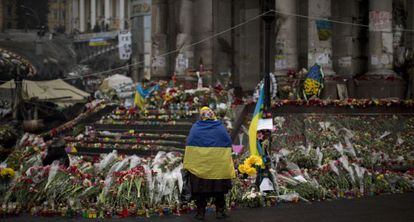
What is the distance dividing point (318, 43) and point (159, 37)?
8925 millimetres

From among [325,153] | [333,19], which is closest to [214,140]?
[325,153]

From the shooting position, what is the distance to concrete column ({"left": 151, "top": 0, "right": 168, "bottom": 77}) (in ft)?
84.3

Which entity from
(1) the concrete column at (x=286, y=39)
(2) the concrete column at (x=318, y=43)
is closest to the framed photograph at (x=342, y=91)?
(2) the concrete column at (x=318, y=43)

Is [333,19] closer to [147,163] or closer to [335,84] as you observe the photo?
[335,84]

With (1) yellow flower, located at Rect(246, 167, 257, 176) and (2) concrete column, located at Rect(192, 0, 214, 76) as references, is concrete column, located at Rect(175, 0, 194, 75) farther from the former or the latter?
(1) yellow flower, located at Rect(246, 167, 257, 176)

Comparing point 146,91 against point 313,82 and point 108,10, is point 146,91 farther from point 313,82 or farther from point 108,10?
point 108,10

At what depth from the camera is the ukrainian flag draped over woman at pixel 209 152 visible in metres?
9.41

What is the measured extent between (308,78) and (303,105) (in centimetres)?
190

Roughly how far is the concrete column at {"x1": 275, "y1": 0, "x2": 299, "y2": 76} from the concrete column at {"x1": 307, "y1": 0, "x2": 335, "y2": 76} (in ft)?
2.27

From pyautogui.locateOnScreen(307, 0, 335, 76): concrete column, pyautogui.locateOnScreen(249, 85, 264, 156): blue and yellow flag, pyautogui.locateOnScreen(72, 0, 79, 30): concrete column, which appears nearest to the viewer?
pyautogui.locateOnScreen(249, 85, 264, 156): blue and yellow flag

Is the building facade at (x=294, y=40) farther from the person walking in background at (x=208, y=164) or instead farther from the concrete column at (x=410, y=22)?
the person walking in background at (x=208, y=164)

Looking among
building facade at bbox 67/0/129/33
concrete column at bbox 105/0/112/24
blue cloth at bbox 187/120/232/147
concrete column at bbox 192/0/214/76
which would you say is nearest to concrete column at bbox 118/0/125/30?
building facade at bbox 67/0/129/33

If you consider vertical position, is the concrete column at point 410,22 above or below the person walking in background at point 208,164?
above

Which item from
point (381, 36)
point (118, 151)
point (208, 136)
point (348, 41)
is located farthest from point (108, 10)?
point (208, 136)
